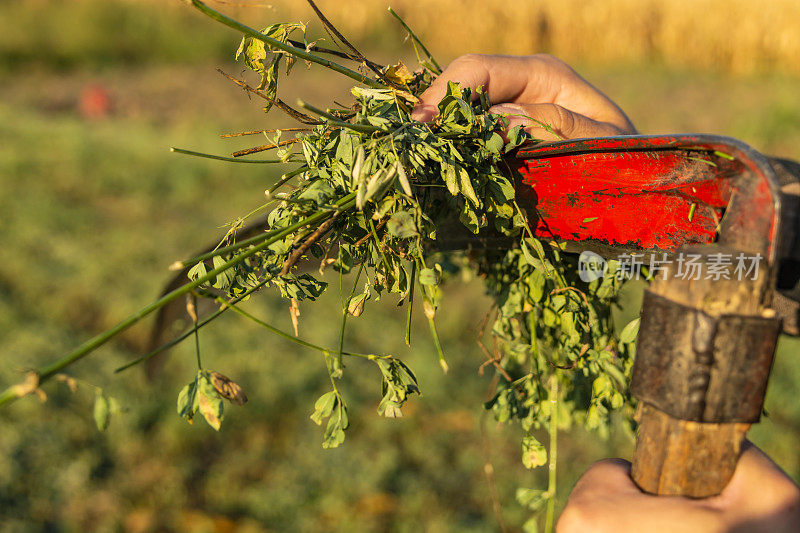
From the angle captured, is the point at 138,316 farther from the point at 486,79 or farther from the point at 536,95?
the point at 536,95

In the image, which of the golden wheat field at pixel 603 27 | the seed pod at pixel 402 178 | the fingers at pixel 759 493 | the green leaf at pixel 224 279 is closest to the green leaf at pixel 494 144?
the seed pod at pixel 402 178

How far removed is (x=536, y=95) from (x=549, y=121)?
0.18 metres

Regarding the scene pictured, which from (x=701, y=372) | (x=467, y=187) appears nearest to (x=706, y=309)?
(x=701, y=372)

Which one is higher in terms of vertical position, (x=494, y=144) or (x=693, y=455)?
(x=494, y=144)

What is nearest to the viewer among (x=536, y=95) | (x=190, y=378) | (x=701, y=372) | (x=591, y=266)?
(x=701, y=372)

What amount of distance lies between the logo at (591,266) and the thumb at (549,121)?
28cm

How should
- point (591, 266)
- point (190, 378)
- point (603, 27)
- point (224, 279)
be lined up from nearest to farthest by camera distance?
point (224, 279)
point (591, 266)
point (190, 378)
point (603, 27)

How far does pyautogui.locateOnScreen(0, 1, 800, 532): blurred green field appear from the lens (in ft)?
10.9

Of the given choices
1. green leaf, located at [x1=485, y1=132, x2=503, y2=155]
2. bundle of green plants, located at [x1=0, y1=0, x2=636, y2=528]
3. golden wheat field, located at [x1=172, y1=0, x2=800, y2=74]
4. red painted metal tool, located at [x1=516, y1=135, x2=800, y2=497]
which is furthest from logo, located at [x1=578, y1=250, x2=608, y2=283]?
golden wheat field, located at [x1=172, y1=0, x2=800, y2=74]

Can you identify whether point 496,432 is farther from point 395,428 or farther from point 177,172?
point 177,172

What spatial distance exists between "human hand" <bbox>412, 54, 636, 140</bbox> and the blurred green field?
0.82 metres

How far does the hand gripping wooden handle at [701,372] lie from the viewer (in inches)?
32.4

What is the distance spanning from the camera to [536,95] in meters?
1.60

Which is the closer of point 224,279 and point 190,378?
point 224,279
